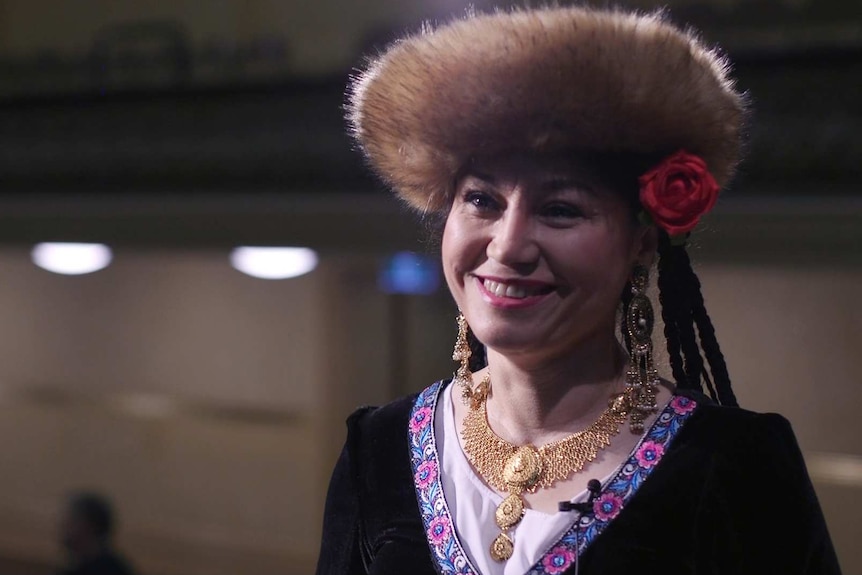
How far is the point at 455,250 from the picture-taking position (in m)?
1.20

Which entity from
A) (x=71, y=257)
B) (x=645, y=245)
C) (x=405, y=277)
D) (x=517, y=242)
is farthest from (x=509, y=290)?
(x=71, y=257)

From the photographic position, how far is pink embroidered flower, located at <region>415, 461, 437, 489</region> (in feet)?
4.30

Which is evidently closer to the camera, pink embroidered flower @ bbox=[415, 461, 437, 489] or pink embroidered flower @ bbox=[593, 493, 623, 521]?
pink embroidered flower @ bbox=[593, 493, 623, 521]

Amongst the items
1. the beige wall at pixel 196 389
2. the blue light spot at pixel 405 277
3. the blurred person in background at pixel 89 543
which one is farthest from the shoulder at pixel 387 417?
the blurred person in background at pixel 89 543

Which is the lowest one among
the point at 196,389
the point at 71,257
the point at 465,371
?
the point at 465,371

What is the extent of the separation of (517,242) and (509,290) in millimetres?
49

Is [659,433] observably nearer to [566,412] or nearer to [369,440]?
[566,412]

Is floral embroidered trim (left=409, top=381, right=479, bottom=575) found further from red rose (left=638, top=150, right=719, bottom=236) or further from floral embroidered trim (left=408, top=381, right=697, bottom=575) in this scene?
red rose (left=638, top=150, right=719, bottom=236)

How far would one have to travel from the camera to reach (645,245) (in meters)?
1.22

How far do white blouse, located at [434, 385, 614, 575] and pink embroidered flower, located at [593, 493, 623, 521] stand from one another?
0.02 m

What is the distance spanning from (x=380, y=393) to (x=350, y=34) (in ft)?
2.90

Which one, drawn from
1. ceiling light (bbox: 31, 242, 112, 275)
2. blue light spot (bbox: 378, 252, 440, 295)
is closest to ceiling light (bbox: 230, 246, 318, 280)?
blue light spot (bbox: 378, 252, 440, 295)

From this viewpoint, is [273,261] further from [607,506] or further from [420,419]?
[607,506]

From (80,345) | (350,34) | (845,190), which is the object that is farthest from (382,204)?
(80,345)
